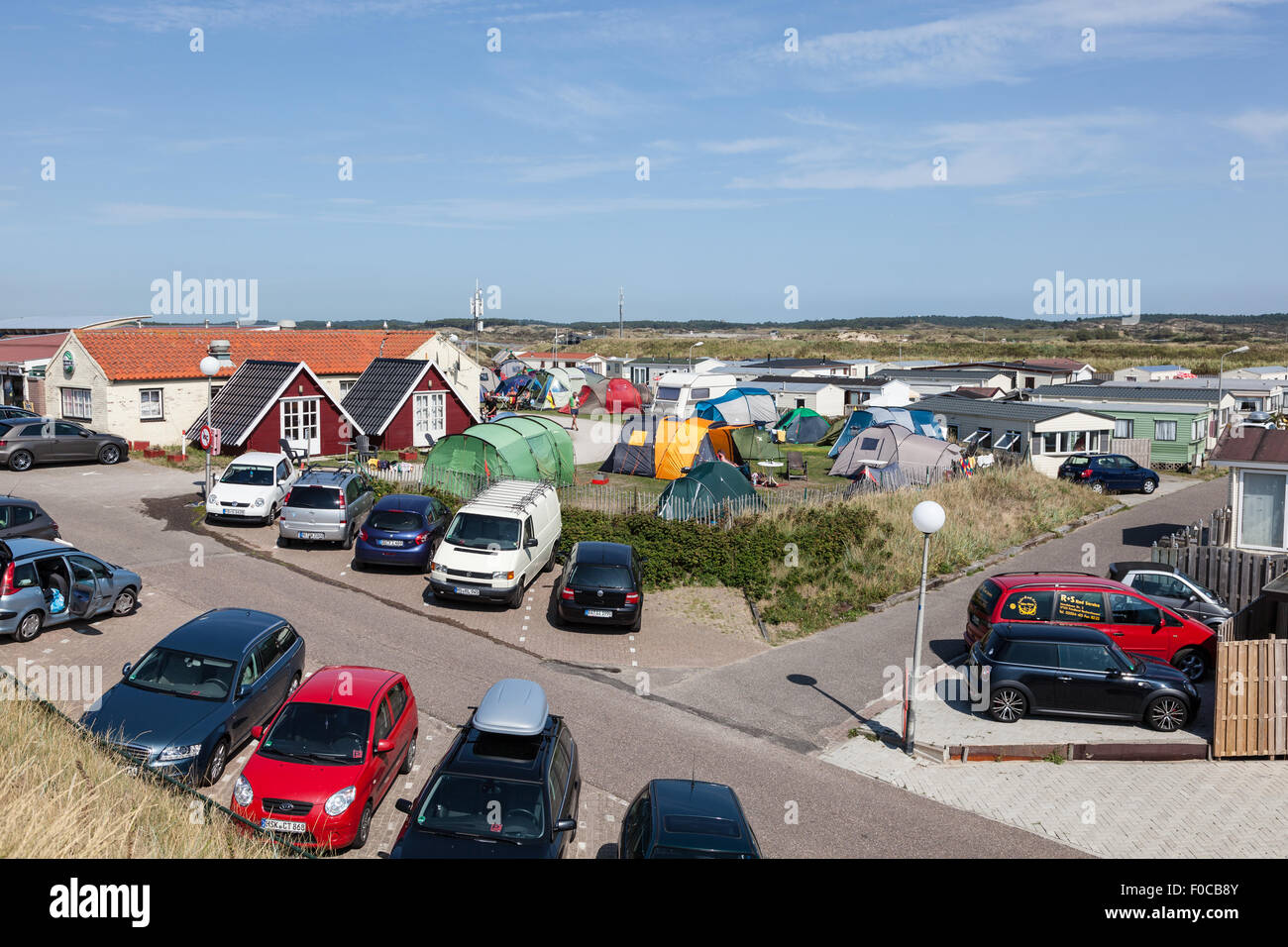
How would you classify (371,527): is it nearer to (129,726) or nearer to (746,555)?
(746,555)

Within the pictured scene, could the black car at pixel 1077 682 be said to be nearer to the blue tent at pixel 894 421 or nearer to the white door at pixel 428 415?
the white door at pixel 428 415

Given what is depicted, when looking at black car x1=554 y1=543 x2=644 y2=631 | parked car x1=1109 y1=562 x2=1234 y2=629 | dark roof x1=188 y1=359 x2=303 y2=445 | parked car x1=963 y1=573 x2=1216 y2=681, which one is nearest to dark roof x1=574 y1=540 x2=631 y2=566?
black car x1=554 y1=543 x2=644 y2=631

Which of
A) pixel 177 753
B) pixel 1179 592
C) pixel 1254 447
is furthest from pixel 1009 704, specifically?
pixel 1254 447

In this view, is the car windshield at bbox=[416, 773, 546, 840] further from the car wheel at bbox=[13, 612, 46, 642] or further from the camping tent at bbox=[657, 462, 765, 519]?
the camping tent at bbox=[657, 462, 765, 519]

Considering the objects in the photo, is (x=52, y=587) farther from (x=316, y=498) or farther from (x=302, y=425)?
(x=302, y=425)

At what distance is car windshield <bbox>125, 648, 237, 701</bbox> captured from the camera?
11375 mm

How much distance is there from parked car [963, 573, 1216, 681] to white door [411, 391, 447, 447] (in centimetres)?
2419

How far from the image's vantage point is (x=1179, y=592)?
61.9 ft

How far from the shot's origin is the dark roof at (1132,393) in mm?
46500

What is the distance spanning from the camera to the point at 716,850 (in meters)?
8.07

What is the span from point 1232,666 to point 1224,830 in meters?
3.00
